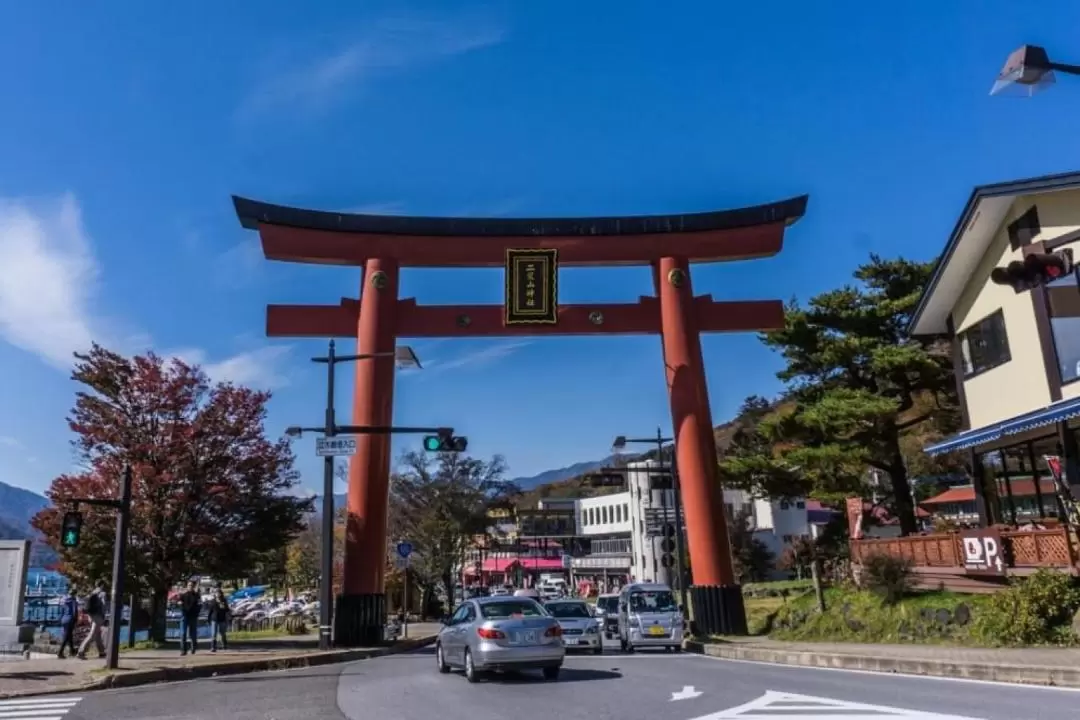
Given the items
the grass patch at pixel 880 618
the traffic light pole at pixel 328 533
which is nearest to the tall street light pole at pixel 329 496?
the traffic light pole at pixel 328 533

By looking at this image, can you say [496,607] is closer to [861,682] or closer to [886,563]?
[861,682]

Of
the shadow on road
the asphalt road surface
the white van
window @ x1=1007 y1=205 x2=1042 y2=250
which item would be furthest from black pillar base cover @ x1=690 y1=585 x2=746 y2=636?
window @ x1=1007 y1=205 x2=1042 y2=250

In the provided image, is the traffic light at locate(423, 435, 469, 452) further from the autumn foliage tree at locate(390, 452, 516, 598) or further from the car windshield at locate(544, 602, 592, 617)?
the autumn foliage tree at locate(390, 452, 516, 598)

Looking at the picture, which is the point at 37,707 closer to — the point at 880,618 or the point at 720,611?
the point at 720,611

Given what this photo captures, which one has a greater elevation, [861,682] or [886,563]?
[886,563]

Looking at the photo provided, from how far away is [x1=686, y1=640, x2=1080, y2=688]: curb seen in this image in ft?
36.6

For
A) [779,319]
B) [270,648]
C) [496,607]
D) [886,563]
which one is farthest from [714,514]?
[270,648]

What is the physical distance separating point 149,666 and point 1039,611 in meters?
16.7

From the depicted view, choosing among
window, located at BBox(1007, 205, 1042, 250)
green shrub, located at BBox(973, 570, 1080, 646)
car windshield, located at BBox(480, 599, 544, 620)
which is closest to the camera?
car windshield, located at BBox(480, 599, 544, 620)

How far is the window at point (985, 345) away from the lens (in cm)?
2041

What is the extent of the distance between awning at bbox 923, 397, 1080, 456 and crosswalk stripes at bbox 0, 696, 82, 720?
58.8 ft

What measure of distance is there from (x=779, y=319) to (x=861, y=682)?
14.2 metres

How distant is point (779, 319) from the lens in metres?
24.6

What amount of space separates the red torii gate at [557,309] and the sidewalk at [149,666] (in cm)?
341
